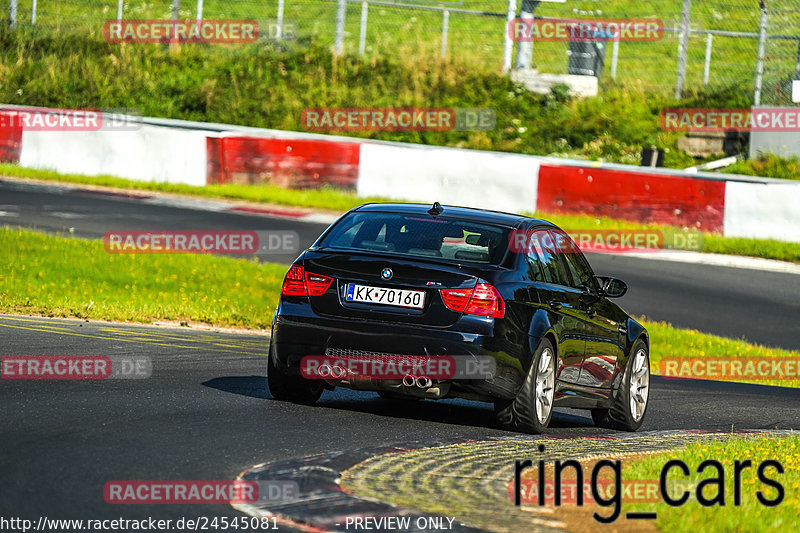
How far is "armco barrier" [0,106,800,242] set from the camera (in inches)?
→ 887

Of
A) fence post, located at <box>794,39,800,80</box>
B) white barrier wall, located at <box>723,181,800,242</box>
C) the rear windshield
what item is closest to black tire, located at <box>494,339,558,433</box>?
the rear windshield

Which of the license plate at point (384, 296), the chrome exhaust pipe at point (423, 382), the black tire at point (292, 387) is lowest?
the black tire at point (292, 387)

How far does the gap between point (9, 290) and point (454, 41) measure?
67.7 feet

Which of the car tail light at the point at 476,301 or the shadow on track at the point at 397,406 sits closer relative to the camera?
the car tail light at the point at 476,301

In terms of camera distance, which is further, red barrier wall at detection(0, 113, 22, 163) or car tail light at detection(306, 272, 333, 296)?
red barrier wall at detection(0, 113, 22, 163)

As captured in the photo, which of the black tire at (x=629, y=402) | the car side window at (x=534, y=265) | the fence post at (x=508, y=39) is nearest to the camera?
the car side window at (x=534, y=265)

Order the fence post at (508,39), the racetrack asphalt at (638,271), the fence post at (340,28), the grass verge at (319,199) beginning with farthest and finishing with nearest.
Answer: the fence post at (340,28) < the fence post at (508,39) < the grass verge at (319,199) < the racetrack asphalt at (638,271)

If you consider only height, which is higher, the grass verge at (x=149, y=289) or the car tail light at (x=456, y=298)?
the car tail light at (x=456, y=298)

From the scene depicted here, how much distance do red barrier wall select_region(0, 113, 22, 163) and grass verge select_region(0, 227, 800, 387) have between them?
8822 millimetres

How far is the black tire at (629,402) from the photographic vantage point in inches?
408

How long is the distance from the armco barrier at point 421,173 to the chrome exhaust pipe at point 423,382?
15.0 meters

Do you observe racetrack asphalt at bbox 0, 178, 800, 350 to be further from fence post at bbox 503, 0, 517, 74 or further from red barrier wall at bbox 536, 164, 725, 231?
fence post at bbox 503, 0, 517, 74

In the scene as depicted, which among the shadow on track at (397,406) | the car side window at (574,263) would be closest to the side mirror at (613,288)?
the car side window at (574,263)

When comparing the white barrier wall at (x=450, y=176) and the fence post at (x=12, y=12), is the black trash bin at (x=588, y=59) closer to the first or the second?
the white barrier wall at (x=450, y=176)
